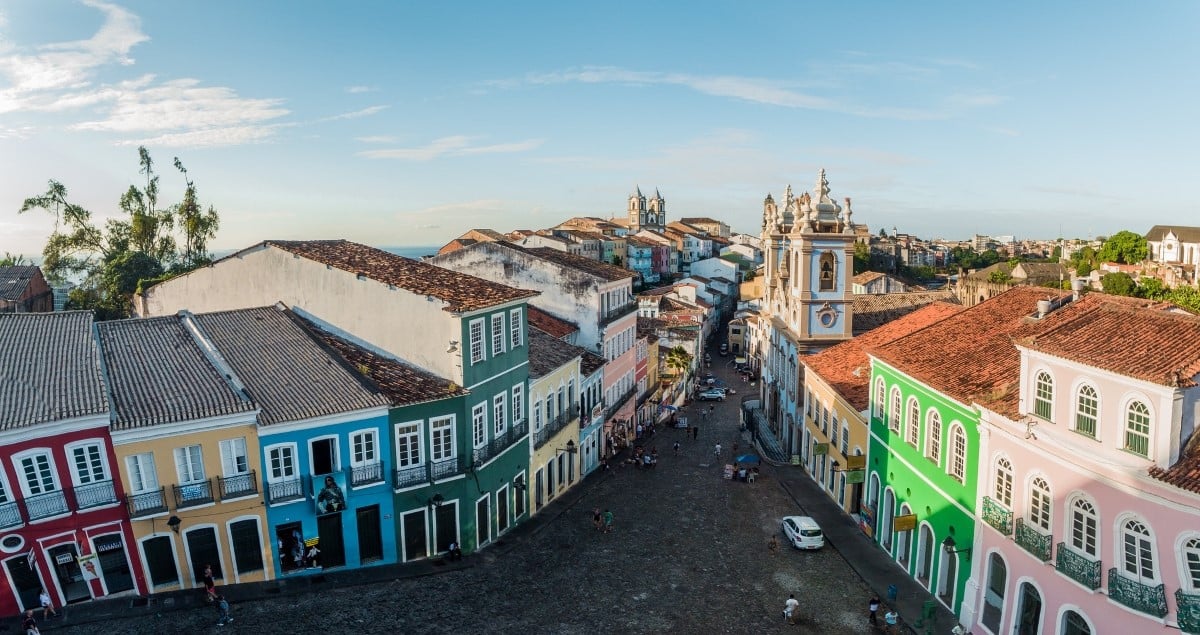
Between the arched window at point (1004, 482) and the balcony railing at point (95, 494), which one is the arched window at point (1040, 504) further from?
the balcony railing at point (95, 494)

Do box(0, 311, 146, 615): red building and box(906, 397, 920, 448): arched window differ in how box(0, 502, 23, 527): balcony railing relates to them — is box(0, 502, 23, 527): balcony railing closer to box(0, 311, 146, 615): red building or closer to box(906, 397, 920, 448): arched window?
box(0, 311, 146, 615): red building

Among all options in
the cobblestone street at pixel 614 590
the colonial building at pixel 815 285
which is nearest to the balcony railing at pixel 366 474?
the cobblestone street at pixel 614 590

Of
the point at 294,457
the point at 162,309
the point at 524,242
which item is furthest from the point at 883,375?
the point at 524,242

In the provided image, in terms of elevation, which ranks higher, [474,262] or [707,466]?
[474,262]

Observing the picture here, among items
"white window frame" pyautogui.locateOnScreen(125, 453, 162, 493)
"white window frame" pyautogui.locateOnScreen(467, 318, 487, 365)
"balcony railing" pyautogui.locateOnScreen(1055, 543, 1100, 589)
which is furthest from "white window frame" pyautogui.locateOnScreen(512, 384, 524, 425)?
"balcony railing" pyautogui.locateOnScreen(1055, 543, 1100, 589)

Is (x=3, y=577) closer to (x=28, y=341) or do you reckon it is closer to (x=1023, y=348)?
(x=28, y=341)
